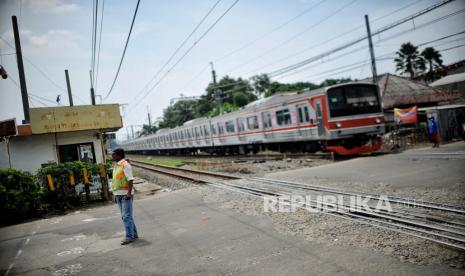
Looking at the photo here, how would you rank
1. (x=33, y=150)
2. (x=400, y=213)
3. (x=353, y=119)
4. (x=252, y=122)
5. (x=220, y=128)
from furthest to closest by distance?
(x=220, y=128) < (x=252, y=122) < (x=353, y=119) < (x=33, y=150) < (x=400, y=213)

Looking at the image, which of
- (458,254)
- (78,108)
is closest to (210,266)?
(458,254)

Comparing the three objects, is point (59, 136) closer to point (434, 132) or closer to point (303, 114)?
point (303, 114)

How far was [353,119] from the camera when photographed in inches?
581

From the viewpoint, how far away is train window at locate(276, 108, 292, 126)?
57.2 ft

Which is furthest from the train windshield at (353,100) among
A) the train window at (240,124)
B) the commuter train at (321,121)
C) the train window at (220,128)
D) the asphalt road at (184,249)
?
the train window at (220,128)

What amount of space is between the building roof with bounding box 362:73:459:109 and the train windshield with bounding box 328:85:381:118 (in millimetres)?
11726

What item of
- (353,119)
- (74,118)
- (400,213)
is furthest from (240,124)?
(400,213)

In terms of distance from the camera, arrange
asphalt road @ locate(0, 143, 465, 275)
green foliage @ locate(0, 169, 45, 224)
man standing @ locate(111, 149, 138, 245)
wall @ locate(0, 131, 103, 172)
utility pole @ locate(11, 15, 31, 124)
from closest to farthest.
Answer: asphalt road @ locate(0, 143, 465, 275) < man standing @ locate(111, 149, 138, 245) < green foliage @ locate(0, 169, 45, 224) < wall @ locate(0, 131, 103, 172) < utility pole @ locate(11, 15, 31, 124)

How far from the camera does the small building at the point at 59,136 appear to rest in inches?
481

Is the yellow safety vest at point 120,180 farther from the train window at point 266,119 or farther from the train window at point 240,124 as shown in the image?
the train window at point 240,124

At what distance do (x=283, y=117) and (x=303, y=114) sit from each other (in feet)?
5.94

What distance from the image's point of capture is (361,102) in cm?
1512

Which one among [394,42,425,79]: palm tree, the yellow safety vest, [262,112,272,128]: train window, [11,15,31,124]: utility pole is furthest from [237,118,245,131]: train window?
[394,42,425,79]: palm tree

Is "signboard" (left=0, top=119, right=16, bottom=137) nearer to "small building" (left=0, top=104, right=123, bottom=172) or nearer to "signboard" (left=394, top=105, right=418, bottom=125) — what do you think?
"small building" (left=0, top=104, right=123, bottom=172)
